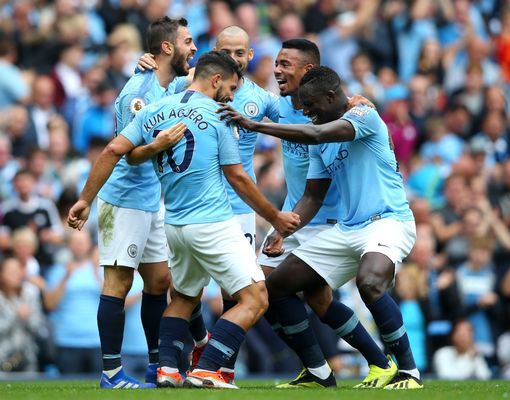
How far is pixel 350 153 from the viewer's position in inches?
436

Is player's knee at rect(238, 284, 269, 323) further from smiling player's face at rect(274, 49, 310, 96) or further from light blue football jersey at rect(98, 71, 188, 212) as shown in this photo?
smiling player's face at rect(274, 49, 310, 96)

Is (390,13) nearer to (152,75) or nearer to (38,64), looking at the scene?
(38,64)

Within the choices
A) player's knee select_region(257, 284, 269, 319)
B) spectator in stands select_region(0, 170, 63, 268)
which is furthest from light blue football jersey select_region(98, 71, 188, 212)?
spectator in stands select_region(0, 170, 63, 268)

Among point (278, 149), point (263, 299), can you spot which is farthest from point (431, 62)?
point (263, 299)

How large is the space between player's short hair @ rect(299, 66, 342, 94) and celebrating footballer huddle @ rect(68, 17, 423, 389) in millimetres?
11

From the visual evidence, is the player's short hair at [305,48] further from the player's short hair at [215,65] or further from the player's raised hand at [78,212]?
the player's raised hand at [78,212]

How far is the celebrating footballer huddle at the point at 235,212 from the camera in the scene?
1043 centimetres

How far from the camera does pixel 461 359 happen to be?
51.2 ft

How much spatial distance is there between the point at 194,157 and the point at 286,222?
0.91 meters

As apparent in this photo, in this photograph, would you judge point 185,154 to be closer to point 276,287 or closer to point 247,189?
point 247,189

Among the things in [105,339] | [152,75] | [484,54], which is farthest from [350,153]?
[484,54]

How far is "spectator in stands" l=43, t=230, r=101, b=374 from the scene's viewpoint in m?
14.9

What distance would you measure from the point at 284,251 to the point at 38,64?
8.23 metres

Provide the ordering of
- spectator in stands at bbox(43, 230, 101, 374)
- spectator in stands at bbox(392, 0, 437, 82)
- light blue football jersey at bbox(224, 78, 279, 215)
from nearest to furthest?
light blue football jersey at bbox(224, 78, 279, 215) → spectator in stands at bbox(43, 230, 101, 374) → spectator in stands at bbox(392, 0, 437, 82)
